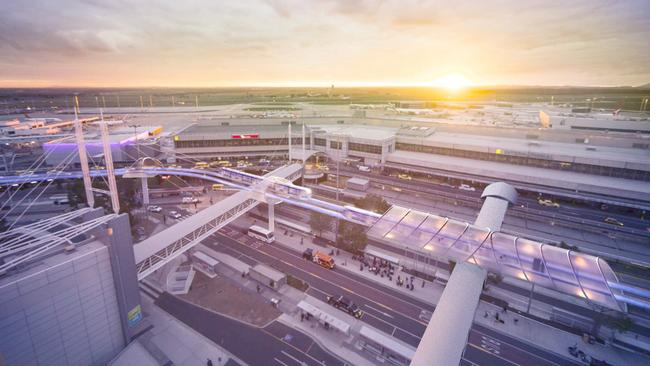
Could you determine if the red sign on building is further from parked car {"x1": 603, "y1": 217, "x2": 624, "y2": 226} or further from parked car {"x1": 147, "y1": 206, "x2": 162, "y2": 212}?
parked car {"x1": 603, "y1": 217, "x2": 624, "y2": 226}

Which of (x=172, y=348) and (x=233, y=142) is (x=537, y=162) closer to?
(x=172, y=348)

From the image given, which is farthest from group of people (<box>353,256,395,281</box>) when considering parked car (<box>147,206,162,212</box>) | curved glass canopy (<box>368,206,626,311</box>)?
parked car (<box>147,206,162,212</box>)

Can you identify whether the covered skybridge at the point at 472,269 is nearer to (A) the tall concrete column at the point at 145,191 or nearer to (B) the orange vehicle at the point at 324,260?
(B) the orange vehicle at the point at 324,260

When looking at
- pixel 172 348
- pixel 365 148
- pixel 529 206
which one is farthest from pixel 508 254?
pixel 365 148

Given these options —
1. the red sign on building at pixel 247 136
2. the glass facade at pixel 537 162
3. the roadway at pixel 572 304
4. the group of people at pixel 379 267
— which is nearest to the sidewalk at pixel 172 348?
the group of people at pixel 379 267

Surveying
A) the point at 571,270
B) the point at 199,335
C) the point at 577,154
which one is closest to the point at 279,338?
the point at 199,335

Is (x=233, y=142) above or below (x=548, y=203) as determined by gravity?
above

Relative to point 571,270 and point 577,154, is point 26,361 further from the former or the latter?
point 577,154
